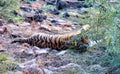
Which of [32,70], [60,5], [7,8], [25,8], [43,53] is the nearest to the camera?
[32,70]

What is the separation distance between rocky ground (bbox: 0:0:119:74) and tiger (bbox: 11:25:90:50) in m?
0.10

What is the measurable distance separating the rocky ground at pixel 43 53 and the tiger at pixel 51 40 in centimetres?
10

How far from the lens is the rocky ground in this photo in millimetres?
4645

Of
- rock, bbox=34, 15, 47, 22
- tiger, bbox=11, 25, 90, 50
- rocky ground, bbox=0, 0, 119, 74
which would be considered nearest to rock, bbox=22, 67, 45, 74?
rocky ground, bbox=0, 0, 119, 74

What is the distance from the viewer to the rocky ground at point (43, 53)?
4.64m

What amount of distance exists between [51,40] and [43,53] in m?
0.37

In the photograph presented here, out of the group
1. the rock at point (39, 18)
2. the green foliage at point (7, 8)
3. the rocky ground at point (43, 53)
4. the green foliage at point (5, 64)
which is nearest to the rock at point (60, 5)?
the rocky ground at point (43, 53)

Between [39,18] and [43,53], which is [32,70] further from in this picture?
[39,18]

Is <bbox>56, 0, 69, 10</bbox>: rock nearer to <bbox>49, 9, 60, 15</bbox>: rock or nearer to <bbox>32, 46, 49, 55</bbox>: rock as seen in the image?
<bbox>49, 9, 60, 15</bbox>: rock

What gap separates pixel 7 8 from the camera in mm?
7238

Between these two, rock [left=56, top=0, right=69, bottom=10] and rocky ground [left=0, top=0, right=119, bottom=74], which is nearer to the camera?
rocky ground [left=0, top=0, right=119, bottom=74]

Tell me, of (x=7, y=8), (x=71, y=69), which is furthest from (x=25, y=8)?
(x=71, y=69)

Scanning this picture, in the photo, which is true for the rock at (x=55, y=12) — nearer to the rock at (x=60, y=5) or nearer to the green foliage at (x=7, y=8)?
the rock at (x=60, y=5)

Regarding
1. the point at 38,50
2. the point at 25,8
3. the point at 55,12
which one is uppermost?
the point at 38,50
